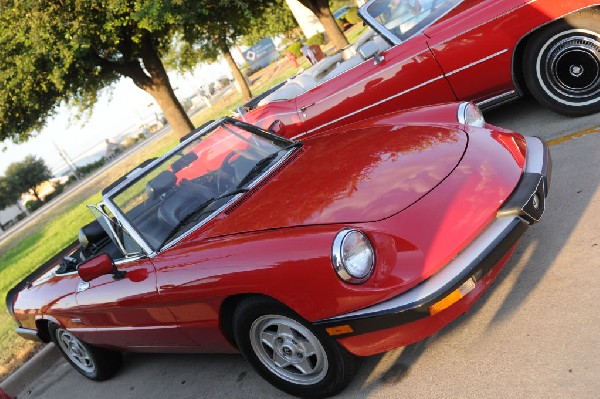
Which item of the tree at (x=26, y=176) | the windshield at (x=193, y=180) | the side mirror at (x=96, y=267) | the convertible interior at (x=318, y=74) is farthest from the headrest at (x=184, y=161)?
the tree at (x=26, y=176)

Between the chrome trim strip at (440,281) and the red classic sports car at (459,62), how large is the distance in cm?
283

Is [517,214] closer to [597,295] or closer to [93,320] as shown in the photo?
[597,295]

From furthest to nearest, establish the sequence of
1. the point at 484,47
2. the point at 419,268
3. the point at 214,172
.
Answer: the point at 484,47, the point at 214,172, the point at 419,268

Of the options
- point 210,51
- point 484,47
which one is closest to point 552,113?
point 484,47

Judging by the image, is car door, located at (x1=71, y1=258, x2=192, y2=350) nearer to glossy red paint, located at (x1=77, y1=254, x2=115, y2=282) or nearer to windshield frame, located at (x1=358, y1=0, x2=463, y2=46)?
glossy red paint, located at (x1=77, y1=254, x2=115, y2=282)

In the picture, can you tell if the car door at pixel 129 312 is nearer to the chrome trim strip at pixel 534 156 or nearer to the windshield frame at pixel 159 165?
the windshield frame at pixel 159 165

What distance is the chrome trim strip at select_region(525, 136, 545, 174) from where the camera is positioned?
3.40m

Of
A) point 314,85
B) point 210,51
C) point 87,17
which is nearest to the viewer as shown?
point 314,85

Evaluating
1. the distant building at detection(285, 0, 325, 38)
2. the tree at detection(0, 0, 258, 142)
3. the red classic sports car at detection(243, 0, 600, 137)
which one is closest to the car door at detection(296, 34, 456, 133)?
the red classic sports car at detection(243, 0, 600, 137)

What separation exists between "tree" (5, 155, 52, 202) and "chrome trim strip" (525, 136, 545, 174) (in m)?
55.5

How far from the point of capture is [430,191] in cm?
308

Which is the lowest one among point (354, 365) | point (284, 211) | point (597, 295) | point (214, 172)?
point (597, 295)

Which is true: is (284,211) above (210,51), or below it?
below

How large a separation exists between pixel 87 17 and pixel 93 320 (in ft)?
31.4
